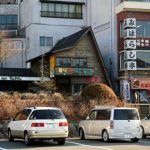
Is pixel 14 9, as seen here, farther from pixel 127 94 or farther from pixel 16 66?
pixel 127 94

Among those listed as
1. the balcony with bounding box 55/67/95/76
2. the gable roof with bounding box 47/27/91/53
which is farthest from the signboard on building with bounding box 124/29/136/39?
the balcony with bounding box 55/67/95/76

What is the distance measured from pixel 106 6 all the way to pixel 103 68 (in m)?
9.22

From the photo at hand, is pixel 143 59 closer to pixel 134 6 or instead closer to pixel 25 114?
pixel 134 6

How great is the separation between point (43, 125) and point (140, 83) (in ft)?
108

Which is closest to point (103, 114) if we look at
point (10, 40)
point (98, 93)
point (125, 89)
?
point (98, 93)

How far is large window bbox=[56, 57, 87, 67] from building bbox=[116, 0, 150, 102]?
415 cm

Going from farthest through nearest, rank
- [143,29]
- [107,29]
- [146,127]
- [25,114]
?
1. [107,29]
2. [143,29]
3. [146,127]
4. [25,114]

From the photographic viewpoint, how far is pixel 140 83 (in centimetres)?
5241

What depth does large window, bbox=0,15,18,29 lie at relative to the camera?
68.0 metres

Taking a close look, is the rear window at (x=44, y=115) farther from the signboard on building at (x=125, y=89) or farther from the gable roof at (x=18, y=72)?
the gable roof at (x=18, y=72)

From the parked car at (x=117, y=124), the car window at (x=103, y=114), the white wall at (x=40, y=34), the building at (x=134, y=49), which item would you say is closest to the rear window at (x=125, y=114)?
the parked car at (x=117, y=124)

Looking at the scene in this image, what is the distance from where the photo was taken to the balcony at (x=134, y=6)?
5250 cm

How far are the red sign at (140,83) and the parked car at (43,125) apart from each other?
31.5 metres

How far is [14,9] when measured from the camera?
69312 mm
